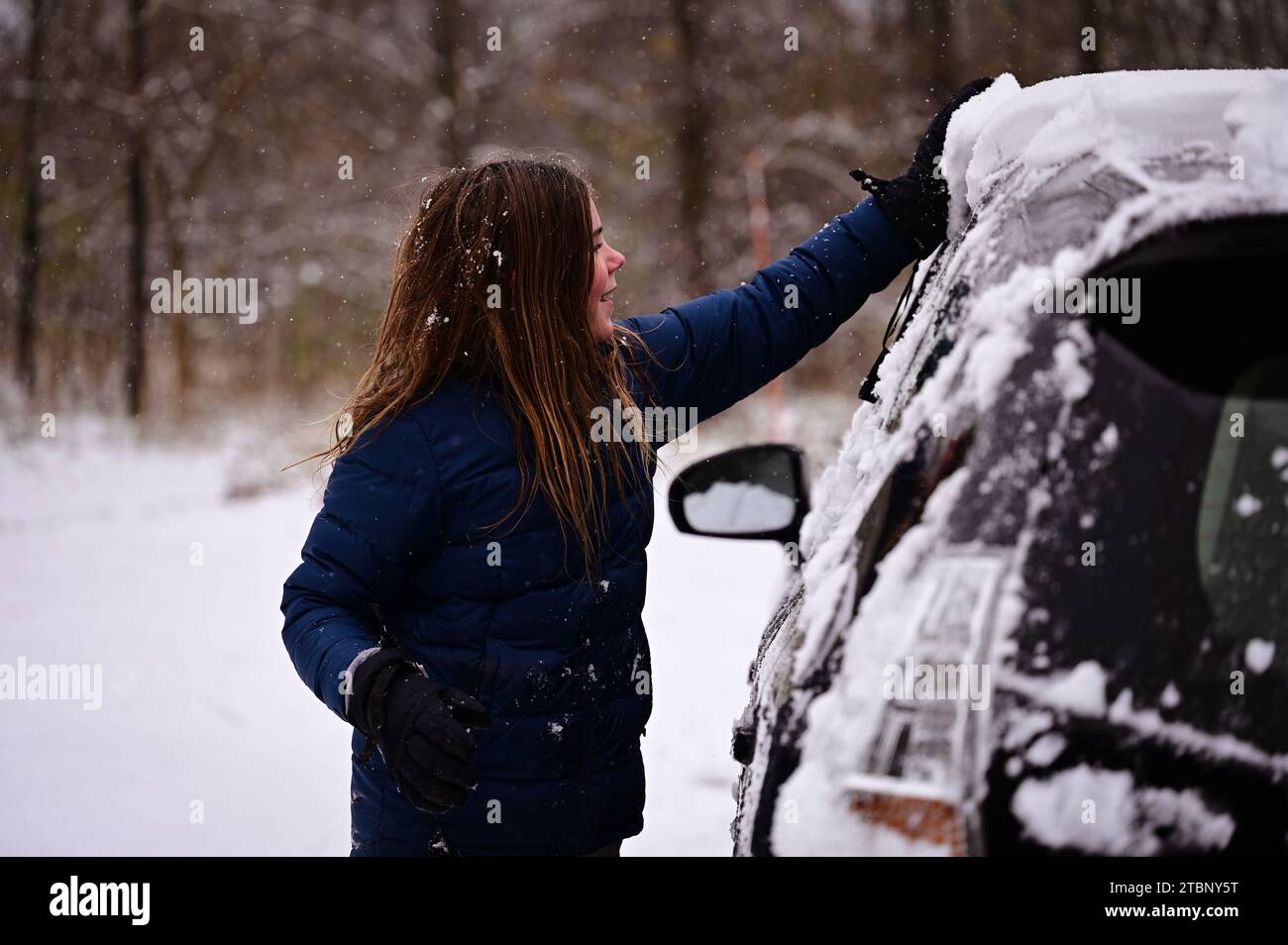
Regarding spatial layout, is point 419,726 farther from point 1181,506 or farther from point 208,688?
point 208,688

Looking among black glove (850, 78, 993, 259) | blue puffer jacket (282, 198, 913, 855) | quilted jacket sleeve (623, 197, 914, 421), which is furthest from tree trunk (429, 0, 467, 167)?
blue puffer jacket (282, 198, 913, 855)

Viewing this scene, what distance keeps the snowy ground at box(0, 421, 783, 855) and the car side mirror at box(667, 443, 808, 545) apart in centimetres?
193

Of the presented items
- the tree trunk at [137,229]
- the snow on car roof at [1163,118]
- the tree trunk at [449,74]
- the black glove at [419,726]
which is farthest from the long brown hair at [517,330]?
the tree trunk at [137,229]

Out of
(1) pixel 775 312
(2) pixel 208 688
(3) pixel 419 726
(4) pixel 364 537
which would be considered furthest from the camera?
(2) pixel 208 688

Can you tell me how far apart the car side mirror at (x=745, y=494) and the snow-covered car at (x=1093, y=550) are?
3.07 feet

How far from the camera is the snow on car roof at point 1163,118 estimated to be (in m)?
1.24

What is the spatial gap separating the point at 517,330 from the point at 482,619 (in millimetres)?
540

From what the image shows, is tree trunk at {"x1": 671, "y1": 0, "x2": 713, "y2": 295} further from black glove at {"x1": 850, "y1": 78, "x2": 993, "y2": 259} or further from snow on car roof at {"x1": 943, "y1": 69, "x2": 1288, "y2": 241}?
snow on car roof at {"x1": 943, "y1": 69, "x2": 1288, "y2": 241}

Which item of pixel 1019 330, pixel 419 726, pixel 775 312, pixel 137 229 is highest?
pixel 137 229

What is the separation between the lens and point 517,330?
6.76 ft

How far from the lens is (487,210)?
207 cm

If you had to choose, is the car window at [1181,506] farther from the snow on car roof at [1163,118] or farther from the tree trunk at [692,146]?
the tree trunk at [692,146]

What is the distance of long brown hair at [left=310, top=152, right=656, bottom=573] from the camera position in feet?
6.62

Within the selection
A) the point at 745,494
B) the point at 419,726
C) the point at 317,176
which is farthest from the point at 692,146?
the point at 419,726
